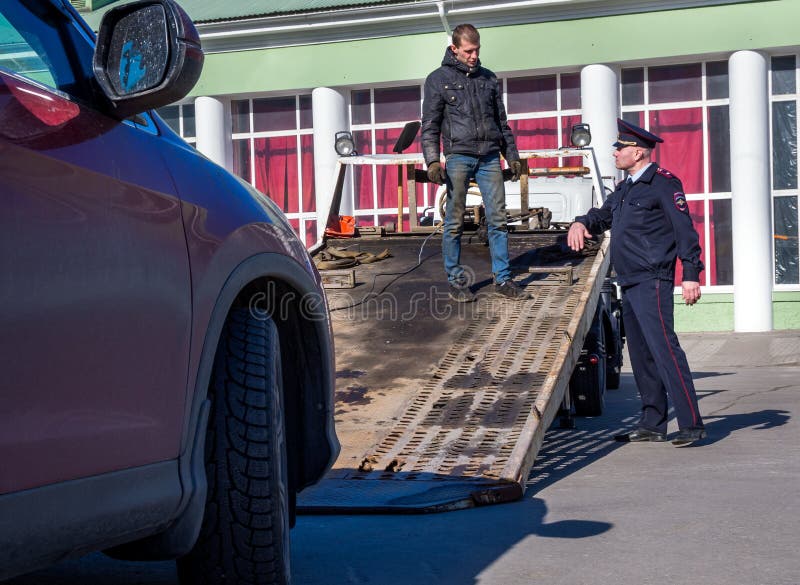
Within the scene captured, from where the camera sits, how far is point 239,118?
2167 centimetres

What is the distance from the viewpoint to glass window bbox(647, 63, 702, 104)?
19.3 m

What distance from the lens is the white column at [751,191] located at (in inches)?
729

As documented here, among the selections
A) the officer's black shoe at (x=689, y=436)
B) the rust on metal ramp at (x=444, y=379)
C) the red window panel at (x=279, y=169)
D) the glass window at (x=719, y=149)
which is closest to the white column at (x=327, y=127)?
the red window panel at (x=279, y=169)

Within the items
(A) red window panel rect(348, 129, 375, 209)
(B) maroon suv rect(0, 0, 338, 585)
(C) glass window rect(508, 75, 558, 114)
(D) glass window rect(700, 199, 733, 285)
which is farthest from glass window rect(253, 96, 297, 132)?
(B) maroon suv rect(0, 0, 338, 585)

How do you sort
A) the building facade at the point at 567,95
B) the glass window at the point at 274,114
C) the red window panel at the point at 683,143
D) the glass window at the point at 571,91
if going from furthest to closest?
the glass window at the point at 274,114 → the glass window at the point at 571,91 → the red window panel at the point at 683,143 → the building facade at the point at 567,95

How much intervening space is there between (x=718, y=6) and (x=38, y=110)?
17.4 metres

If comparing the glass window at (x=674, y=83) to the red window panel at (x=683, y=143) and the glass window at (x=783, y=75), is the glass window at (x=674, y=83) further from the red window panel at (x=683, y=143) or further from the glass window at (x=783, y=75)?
the glass window at (x=783, y=75)

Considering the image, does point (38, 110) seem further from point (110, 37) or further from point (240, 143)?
point (240, 143)

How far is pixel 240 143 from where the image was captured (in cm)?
2172

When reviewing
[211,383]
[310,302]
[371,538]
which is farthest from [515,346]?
[211,383]

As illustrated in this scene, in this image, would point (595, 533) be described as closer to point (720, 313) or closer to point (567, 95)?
point (720, 313)

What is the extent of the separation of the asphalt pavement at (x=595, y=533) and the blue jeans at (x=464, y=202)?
1.90 m

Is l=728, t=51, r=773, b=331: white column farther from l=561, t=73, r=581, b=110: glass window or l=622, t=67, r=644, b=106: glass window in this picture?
l=561, t=73, r=581, b=110: glass window

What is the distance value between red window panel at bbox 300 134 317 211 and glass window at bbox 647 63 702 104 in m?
5.79
